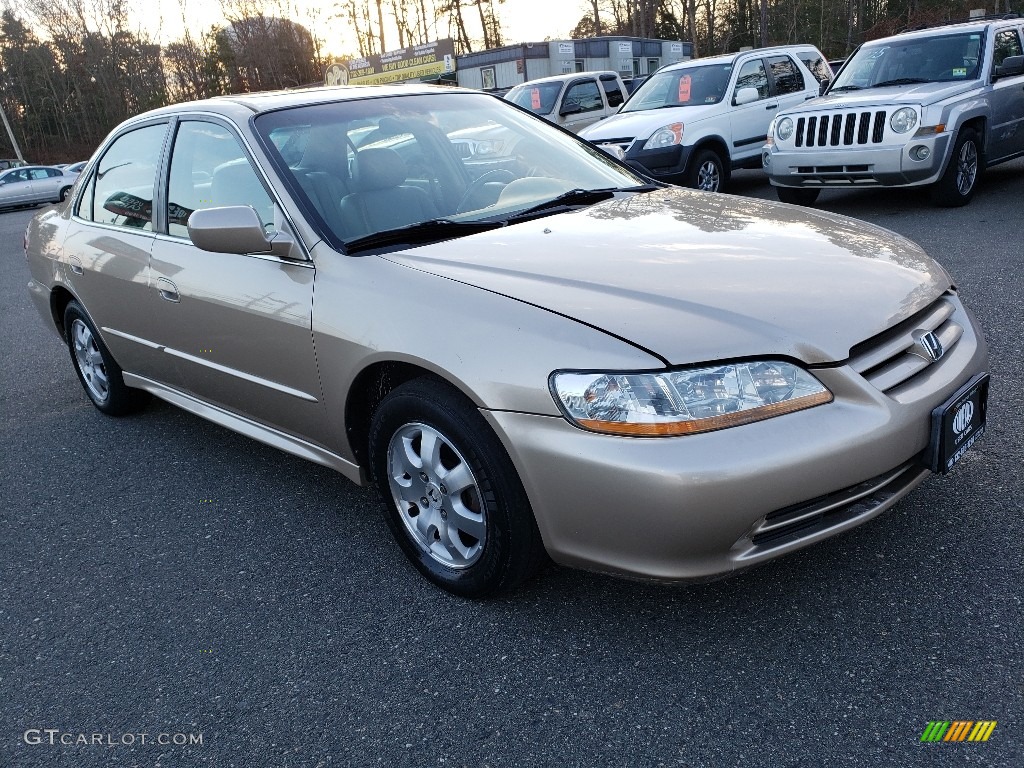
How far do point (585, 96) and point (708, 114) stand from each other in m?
4.75

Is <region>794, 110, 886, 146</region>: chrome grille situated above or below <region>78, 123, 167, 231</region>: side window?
below

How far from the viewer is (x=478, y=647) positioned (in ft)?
8.41

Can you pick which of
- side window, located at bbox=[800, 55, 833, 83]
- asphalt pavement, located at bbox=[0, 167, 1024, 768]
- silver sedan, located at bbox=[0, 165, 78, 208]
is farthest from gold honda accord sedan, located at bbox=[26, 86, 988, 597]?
silver sedan, located at bbox=[0, 165, 78, 208]

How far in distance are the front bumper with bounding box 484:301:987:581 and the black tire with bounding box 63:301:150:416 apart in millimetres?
3050

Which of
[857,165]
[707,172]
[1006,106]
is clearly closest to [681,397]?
[857,165]

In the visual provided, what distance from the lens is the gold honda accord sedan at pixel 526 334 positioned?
2.18m

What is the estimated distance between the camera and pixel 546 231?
298cm

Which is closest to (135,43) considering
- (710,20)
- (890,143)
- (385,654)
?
(710,20)

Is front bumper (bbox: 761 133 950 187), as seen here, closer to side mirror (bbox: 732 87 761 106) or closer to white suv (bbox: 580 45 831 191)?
white suv (bbox: 580 45 831 191)

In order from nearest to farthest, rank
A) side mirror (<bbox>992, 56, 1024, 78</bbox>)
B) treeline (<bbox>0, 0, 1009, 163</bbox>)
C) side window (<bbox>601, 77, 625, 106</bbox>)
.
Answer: side mirror (<bbox>992, 56, 1024, 78</bbox>)
side window (<bbox>601, 77, 625, 106</bbox>)
treeline (<bbox>0, 0, 1009, 163</bbox>)

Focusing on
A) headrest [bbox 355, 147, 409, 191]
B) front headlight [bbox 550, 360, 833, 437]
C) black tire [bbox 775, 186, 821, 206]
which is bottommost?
black tire [bbox 775, 186, 821, 206]

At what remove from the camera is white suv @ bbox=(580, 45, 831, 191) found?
9734 mm

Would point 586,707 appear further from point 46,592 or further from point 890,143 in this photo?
point 890,143

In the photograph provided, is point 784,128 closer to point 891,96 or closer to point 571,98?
point 891,96
